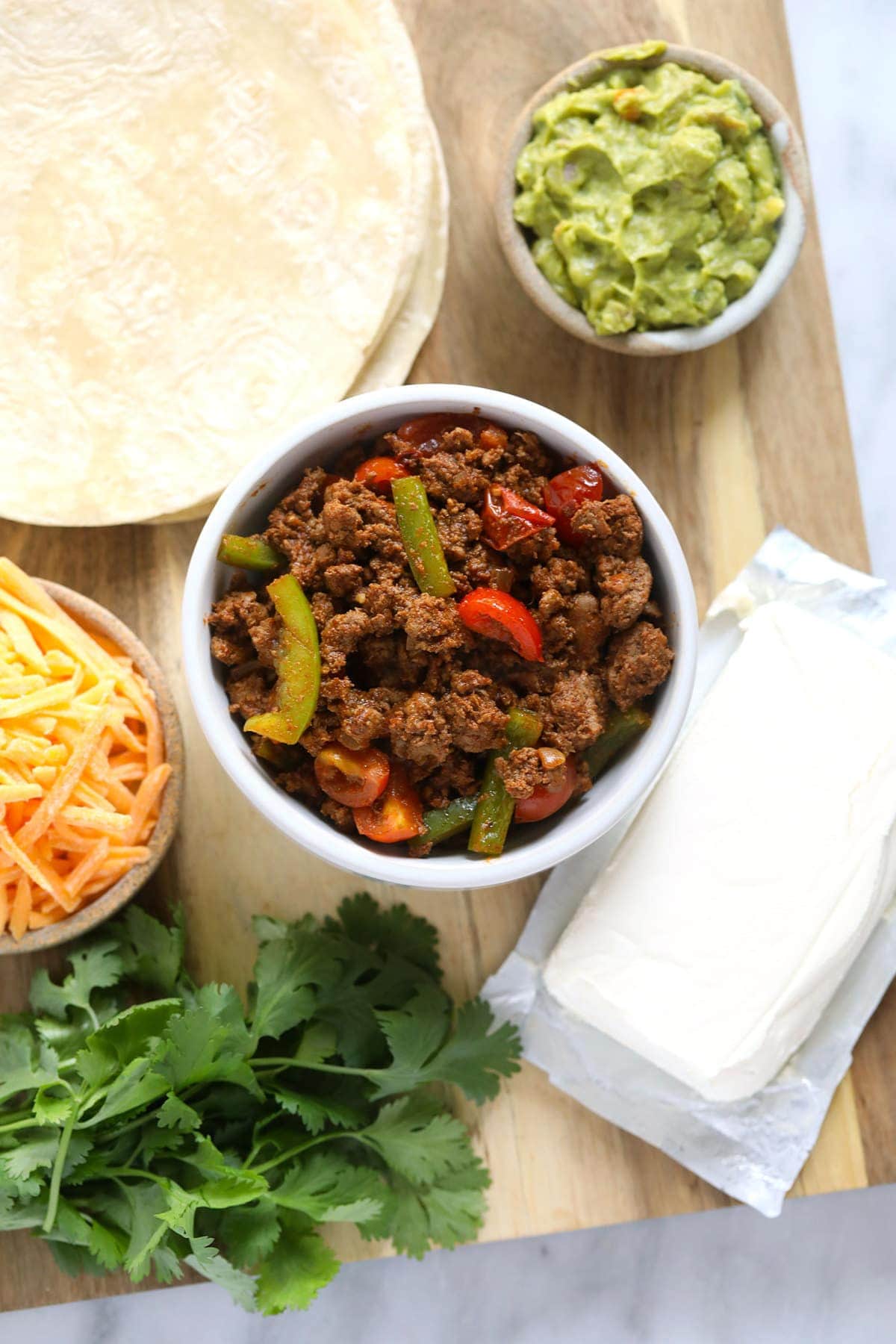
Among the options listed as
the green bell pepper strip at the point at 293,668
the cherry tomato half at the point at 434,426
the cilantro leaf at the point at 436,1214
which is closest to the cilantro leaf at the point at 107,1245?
the cilantro leaf at the point at 436,1214

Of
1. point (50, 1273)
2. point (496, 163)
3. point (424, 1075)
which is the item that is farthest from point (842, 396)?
point (50, 1273)

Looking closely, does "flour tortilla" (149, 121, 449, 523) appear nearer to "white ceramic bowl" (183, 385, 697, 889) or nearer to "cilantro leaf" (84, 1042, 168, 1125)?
"white ceramic bowl" (183, 385, 697, 889)

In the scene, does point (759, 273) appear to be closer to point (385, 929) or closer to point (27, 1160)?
point (385, 929)

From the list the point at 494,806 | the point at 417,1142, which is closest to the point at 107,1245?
the point at 417,1142

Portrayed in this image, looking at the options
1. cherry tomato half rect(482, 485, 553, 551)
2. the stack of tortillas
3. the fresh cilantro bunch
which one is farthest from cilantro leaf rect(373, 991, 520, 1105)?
the stack of tortillas

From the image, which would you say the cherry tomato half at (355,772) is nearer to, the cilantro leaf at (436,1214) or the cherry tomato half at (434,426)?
the cherry tomato half at (434,426)

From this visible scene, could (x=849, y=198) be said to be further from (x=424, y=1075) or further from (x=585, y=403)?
(x=424, y=1075)
